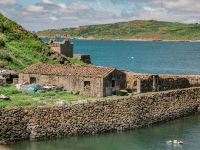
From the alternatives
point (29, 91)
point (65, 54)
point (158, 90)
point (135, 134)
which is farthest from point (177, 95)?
point (65, 54)

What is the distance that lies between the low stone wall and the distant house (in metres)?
2.84

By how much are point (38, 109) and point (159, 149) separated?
1002cm

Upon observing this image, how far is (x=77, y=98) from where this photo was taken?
4559 cm

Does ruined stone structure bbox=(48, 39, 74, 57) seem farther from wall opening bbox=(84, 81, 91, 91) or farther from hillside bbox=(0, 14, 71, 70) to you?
wall opening bbox=(84, 81, 91, 91)

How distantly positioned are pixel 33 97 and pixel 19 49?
21.9 m

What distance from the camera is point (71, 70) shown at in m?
49.4

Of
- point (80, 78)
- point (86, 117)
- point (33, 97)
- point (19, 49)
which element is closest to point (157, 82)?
point (80, 78)

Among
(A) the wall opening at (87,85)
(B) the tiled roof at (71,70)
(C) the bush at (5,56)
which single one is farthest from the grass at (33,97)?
(C) the bush at (5,56)

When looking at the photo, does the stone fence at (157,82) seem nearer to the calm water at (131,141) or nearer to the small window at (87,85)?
the calm water at (131,141)

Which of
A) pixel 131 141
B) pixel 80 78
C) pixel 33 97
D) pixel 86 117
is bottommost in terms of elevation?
pixel 131 141

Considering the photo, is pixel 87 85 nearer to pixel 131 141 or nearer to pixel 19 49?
pixel 131 141

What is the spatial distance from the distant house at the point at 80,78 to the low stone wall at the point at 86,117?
9.32 feet

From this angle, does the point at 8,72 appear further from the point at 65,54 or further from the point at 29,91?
the point at 65,54

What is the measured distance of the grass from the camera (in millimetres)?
41594
